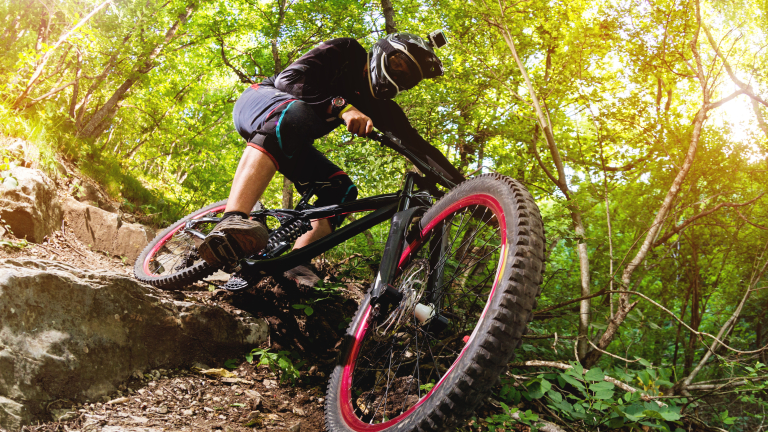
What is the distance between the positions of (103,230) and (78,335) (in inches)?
132

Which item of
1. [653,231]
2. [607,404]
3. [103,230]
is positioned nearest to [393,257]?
[607,404]

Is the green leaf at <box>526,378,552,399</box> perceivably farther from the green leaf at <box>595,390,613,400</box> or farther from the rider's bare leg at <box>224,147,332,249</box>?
the rider's bare leg at <box>224,147,332,249</box>

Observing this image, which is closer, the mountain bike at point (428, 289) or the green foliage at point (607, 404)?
the mountain bike at point (428, 289)

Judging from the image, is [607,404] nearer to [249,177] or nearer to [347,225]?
[347,225]

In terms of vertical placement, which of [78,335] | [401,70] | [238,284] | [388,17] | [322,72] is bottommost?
[78,335]

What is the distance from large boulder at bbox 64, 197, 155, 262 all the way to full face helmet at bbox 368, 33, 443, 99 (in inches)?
151

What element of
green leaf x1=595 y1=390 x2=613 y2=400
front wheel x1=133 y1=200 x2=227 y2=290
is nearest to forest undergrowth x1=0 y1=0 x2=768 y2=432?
green leaf x1=595 y1=390 x2=613 y2=400

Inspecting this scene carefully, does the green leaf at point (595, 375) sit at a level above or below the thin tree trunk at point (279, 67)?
below

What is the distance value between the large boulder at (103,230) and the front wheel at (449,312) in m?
3.71

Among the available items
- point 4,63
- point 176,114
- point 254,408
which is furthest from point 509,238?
point 176,114

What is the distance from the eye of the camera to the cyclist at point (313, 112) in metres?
2.21

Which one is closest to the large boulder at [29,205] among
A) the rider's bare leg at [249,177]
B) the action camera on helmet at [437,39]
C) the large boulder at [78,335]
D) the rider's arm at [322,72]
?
the large boulder at [78,335]

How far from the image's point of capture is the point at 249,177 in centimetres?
228

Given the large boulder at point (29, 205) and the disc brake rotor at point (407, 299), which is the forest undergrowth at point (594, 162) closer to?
the large boulder at point (29, 205)
